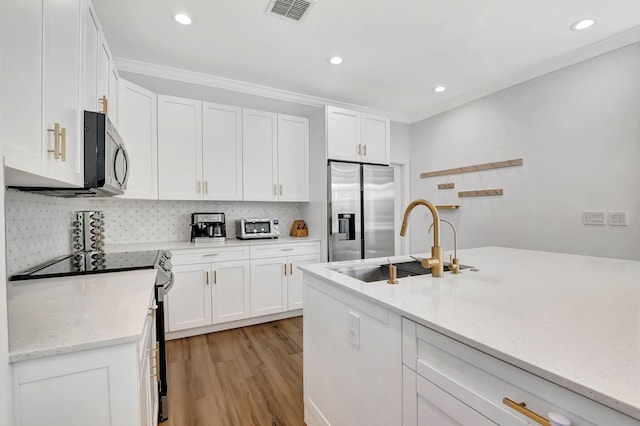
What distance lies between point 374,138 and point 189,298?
2845 mm

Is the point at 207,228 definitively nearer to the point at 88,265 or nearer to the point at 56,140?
the point at 88,265

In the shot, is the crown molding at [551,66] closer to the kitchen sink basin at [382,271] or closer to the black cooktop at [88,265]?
the kitchen sink basin at [382,271]

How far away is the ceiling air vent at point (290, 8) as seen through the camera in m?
2.00

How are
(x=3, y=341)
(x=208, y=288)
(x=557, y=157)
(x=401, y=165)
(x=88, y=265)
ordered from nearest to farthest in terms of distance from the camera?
1. (x=3, y=341)
2. (x=88, y=265)
3. (x=557, y=157)
4. (x=208, y=288)
5. (x=401, y=165)

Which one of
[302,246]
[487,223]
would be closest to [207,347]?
[302,246]

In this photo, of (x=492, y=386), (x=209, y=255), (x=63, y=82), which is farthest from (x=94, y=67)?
(x=492, y=386)

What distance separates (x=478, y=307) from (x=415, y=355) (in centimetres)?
27

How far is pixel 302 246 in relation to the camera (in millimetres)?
3529

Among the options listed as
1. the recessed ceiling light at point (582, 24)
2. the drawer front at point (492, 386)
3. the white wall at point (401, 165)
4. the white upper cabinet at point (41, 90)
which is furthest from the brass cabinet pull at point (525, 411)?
the white wall at point (401, 165)

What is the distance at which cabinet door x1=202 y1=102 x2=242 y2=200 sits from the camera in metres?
3.28

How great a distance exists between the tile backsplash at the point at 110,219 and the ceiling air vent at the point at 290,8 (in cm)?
191

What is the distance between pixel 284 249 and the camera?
135 inches

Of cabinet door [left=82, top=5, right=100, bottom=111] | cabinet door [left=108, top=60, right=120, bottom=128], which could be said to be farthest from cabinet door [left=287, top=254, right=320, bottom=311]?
cabinet door [left=82, top=5, right=100, bottom=111]

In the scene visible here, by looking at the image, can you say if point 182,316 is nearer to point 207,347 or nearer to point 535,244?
point 207,347
